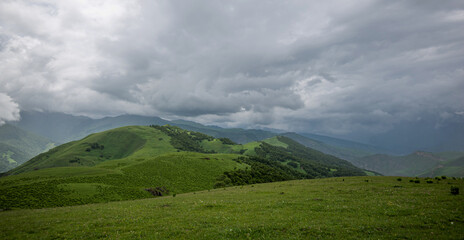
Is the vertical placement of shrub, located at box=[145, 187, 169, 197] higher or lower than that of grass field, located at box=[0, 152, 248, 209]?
lower

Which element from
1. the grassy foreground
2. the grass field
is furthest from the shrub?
the grassy foreground

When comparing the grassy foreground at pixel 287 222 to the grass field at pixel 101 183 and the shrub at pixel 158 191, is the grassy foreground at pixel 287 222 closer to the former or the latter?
the grass field at pixel 101 183

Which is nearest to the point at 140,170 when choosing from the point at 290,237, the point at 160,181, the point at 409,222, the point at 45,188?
the point at 160,181

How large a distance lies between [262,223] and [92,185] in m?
56.0

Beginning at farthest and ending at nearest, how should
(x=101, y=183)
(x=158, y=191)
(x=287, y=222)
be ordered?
(x=158, y=191) < (x=101, y=183) < (x=287, y=222)

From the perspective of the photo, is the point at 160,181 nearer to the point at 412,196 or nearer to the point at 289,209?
the point at 289,209

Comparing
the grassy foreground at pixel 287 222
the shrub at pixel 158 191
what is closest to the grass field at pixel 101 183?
the shrub at pixel 158 191

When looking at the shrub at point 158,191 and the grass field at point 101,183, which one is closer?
the grass field at point 101,183

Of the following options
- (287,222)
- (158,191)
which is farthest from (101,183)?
(287,222)

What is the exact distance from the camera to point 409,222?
15742 mm

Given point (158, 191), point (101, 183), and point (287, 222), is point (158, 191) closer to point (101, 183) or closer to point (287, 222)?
point (101, 183)

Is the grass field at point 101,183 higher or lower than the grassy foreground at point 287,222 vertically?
lower

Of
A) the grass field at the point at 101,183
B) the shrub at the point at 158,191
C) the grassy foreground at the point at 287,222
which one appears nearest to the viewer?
the grassy foreground at the point at 287,222

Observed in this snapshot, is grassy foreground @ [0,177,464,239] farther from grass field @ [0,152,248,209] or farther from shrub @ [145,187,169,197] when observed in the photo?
shrub @ [145,187,169,197]
